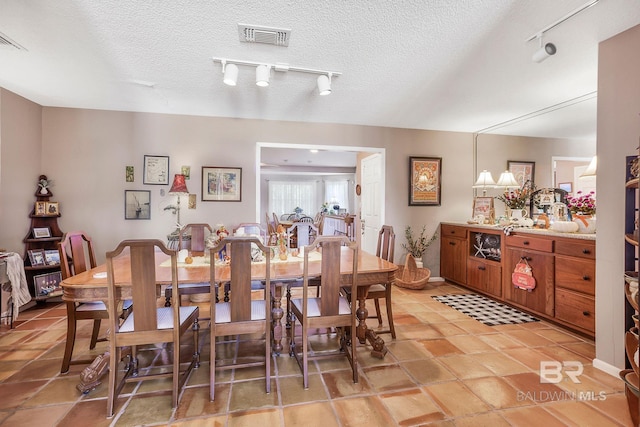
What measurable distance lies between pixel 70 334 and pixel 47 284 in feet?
→ 6.63

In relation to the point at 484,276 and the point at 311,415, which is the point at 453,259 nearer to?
the point at 484,276

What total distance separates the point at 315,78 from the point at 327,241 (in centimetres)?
179

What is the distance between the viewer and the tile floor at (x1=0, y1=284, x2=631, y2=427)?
1.66m

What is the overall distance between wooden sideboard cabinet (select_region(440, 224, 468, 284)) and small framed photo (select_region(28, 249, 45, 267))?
5.41m

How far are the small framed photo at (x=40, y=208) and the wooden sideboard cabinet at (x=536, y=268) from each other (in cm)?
546

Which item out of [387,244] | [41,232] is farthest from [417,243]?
→ [41,232]

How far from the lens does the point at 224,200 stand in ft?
13.4

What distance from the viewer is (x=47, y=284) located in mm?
3451

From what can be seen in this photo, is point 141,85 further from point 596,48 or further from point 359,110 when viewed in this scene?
point 596,48

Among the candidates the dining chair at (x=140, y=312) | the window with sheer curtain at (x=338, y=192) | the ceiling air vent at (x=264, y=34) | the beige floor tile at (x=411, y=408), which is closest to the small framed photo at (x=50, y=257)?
the dining chair at (x=140, y=312)

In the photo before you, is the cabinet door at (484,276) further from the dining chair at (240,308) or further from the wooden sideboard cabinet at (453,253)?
the dining chair at (240,308)

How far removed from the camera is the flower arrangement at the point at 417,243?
4594 mm

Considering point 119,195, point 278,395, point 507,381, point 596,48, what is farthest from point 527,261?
point 119,195

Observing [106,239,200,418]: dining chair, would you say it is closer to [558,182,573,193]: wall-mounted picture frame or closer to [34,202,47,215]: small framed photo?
[34,202,47,215]: small framed photo
